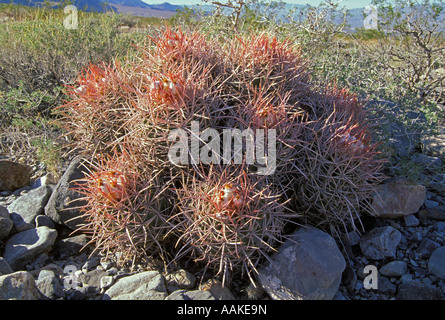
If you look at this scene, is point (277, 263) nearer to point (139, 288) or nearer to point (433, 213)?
point (139, 288)

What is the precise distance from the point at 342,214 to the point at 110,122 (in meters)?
1.82

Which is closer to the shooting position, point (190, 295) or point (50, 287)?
point (190, 295)

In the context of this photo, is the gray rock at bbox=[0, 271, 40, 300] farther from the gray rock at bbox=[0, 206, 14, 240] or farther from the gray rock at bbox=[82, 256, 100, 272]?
the gray rock at bbox=[0, 206, 14, 240]

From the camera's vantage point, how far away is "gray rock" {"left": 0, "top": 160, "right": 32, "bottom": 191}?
3.42 metres

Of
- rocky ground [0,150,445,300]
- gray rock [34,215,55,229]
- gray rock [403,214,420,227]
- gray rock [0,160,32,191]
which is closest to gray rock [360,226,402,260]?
rocky ground [0,150,445,300]

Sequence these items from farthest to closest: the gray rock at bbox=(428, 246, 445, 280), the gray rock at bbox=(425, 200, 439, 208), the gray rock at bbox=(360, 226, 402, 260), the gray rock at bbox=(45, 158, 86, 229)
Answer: the gray rock at bbox=(425, 200, 439, 208), the gray rock at bbox=(45, 158, 86, 229), the gray rock at bbox=(360, 226, 402, 260), the gray rock at bbox=(428, 246, 445, 280)

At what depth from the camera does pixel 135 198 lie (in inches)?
82.8

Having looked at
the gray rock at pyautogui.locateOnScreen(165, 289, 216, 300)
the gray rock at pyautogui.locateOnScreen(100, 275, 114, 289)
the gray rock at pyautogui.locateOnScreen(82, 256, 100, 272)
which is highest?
the gray rock at pyautogui.locateOnScreen(165, 289, 216, 300)

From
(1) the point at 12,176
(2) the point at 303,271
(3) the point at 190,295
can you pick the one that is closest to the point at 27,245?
(1) the point at 12,176

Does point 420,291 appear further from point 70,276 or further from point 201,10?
point 201,10

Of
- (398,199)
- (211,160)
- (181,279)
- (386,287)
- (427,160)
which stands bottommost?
(386,287)

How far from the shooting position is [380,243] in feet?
8.82

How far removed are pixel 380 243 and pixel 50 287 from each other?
2336 mm

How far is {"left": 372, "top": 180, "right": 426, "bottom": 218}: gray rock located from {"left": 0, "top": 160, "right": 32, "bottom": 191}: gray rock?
130 inches
